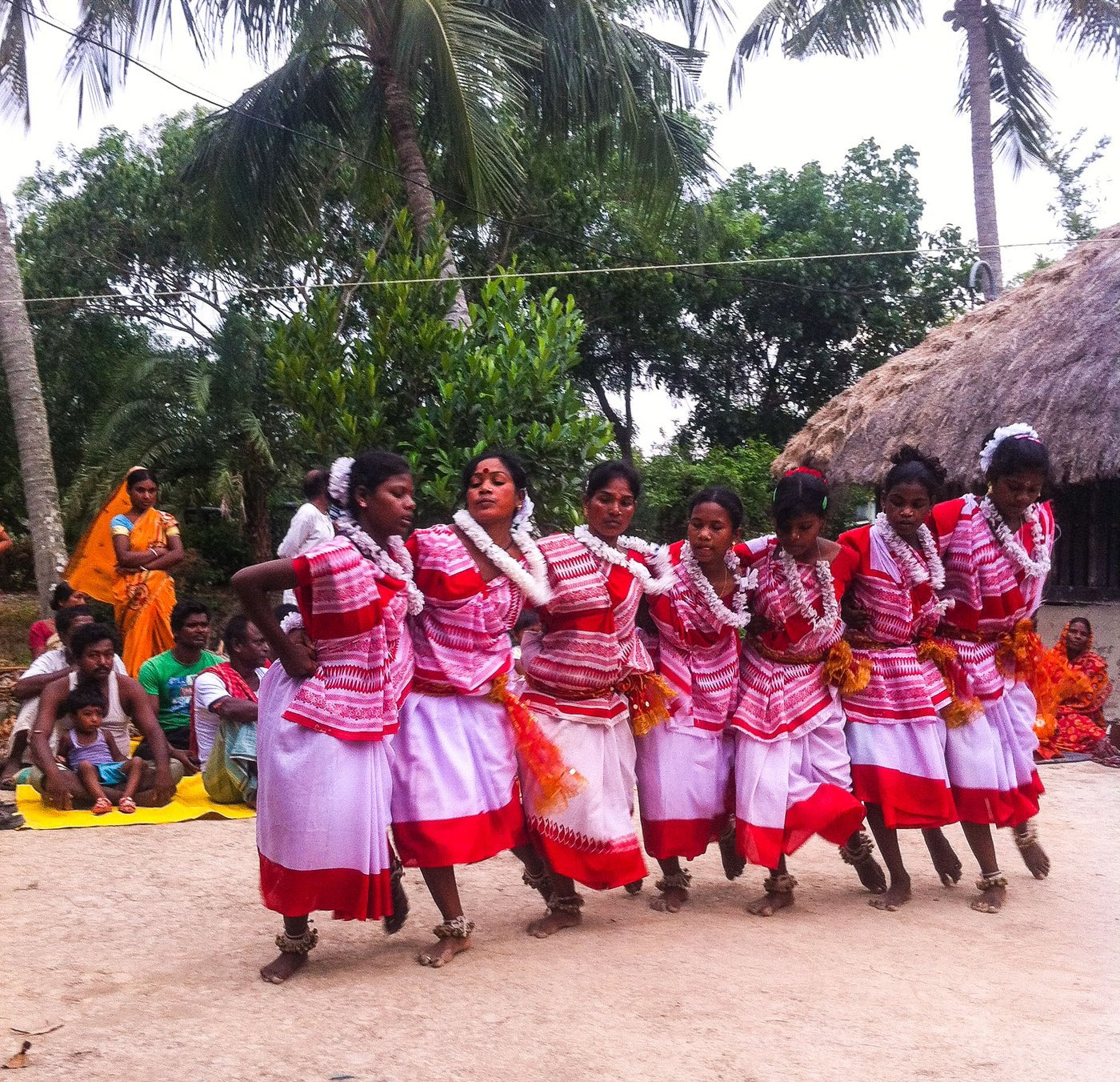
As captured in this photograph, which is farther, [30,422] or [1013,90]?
[1013,90]

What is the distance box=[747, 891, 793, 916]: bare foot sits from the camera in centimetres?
482

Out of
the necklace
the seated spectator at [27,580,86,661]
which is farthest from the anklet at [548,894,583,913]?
the seated spectator at [27,580,86,661]

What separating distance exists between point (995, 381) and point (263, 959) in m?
8.56

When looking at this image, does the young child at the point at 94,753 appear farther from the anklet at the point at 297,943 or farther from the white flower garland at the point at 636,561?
the white flower garland at the point at 636,561

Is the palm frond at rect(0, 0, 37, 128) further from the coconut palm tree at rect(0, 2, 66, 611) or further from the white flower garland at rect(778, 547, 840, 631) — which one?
the white flower garland at rect(778, 547, 840, 631)

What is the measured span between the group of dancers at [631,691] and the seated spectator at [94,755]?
2.49 meters

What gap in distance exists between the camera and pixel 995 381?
35.9 ft

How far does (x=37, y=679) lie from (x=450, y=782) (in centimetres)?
362

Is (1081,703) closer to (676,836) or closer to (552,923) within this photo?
(676,836)

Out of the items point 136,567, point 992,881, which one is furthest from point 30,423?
point 992,881

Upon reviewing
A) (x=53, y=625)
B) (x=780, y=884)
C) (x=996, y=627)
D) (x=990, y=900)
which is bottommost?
(x=990, y=900)

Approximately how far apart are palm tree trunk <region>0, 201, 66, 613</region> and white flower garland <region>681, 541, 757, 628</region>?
7.57 metres

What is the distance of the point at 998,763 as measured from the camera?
5070 mm

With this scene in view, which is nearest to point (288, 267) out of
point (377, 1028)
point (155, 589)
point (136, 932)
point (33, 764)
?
point (155, 589)
